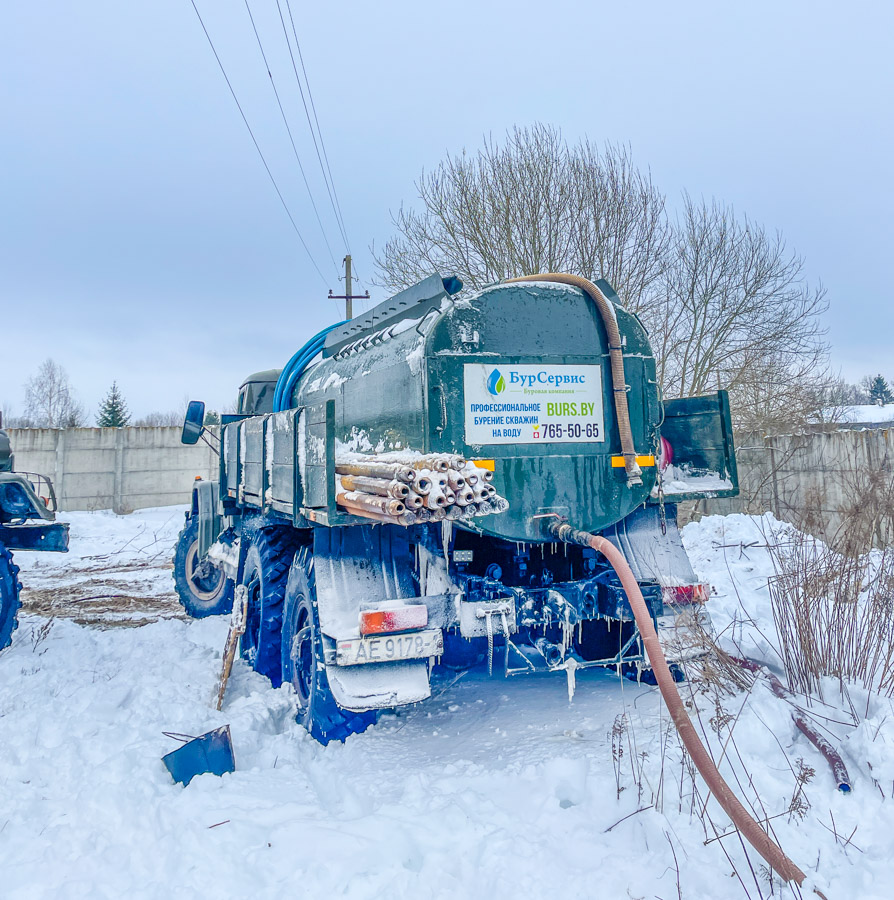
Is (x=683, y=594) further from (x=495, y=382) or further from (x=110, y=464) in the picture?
(x=110, y=464)

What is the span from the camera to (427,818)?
3027mm

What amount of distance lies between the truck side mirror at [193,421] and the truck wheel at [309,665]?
2581 millimetres

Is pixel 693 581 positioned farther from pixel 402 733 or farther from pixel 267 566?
pixel 267 566

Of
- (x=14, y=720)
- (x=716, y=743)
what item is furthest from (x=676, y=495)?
(x=14, y=720)

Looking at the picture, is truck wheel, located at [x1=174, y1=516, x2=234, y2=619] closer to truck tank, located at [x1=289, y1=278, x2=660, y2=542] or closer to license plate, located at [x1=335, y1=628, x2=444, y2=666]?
truck tank, located at [x1=289, y1=278, x2=660, y2=542]

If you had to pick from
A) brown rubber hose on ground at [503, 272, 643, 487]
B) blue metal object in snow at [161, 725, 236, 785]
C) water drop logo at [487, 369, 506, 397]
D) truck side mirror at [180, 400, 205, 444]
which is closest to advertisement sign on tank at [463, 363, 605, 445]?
water drop logo at [487, 369, 506, 397]

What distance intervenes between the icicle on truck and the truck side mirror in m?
A: 1.27

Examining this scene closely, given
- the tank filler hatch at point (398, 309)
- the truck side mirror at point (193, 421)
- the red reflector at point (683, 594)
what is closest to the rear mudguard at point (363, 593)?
the tank filler hatch at point (398, 309)

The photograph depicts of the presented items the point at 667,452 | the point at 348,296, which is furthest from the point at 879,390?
the point at 667,452

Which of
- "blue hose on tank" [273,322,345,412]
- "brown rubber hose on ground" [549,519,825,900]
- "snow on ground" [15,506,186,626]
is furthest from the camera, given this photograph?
"snow on ground" [15,506,186,626]

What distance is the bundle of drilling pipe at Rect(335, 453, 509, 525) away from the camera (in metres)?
2.83

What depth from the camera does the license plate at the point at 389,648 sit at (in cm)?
367

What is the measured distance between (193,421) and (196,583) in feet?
8.17

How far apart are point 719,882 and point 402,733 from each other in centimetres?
214
